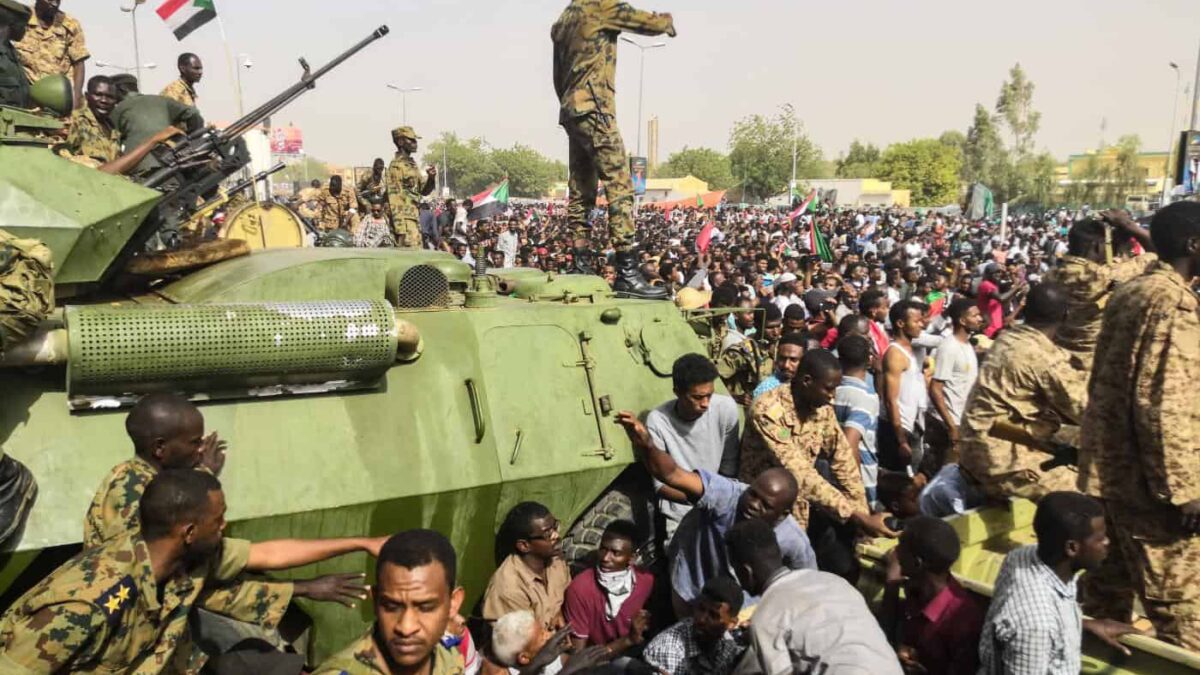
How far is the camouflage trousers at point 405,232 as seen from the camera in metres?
11.3

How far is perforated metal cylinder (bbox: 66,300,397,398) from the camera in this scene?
3863 mm

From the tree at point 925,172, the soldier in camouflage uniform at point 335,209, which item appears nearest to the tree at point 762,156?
the tree at point 925,172

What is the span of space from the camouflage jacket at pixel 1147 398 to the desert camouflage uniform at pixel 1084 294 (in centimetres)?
314

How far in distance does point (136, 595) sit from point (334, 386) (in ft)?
5.64

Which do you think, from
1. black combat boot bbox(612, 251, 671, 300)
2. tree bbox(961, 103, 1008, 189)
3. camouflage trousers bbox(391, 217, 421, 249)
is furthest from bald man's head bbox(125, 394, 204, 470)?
tree bbox(961, 103, 1008, 189)

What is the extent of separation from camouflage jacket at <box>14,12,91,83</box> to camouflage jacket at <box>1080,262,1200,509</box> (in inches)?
353

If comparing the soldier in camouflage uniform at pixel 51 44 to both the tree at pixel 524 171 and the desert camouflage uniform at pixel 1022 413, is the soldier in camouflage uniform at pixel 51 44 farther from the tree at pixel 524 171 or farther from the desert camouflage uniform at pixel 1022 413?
the tree at pixel 524 171

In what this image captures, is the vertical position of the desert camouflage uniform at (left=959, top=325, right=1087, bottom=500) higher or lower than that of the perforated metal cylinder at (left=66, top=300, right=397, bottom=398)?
lower

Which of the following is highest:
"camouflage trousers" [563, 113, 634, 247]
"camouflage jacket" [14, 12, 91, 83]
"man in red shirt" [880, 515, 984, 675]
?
"camouflage jacket" [14, 12, 91, 83]

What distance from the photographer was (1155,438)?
3771mm

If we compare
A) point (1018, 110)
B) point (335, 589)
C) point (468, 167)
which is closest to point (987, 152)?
point (1018, 110)

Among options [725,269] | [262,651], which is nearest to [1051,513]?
[262,651]

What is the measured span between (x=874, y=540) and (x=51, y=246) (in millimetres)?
4256

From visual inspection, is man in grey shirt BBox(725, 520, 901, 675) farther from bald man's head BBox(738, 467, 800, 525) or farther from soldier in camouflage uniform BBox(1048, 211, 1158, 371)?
soldier in camouflage uniform BBox(1048, 211, 1158, 371)
